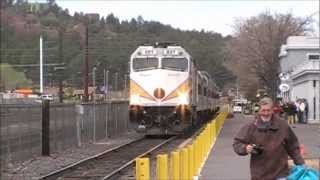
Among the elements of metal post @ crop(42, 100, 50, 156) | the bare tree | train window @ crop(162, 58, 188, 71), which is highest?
the bare tree

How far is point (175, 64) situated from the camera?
35.3m

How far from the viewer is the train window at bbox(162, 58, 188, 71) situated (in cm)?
3522

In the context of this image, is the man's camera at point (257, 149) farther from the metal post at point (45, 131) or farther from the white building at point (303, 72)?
the white building at point (303, 72)

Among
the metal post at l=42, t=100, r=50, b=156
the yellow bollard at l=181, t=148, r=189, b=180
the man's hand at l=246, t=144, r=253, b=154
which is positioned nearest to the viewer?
the man's hand at l=246, t=144, r=253, b=154

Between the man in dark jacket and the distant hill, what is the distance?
2732 inches

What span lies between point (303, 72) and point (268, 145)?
50.2 meters

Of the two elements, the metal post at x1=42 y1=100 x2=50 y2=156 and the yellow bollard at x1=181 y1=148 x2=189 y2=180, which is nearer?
the yellow bollard at x1=181 y1=148 x2=189 y2=180

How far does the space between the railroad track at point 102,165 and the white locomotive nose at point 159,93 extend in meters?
4.04

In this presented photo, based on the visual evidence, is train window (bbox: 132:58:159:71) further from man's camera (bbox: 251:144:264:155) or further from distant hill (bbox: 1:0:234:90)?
distant hill (bbox: 1:0:234:90)

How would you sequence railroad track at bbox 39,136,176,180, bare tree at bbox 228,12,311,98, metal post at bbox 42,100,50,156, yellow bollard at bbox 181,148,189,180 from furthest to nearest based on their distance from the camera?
bare tree at bbox 228,12,311,98, metal post at bbox 42,100,50,156, railroad track at bbox 39,136,176,180, yellow bollard at bbox 181,148,189,180

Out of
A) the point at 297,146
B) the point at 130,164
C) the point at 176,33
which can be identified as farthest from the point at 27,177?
the point at 176,33

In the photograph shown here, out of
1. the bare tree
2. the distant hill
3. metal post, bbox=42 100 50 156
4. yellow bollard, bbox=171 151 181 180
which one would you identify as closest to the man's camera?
yellow bollard, bbox=171 151 181 180

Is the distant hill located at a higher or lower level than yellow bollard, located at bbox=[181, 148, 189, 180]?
higher

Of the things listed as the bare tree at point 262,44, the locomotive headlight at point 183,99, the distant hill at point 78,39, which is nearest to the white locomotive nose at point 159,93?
the locomotive headlight at point 183,99
